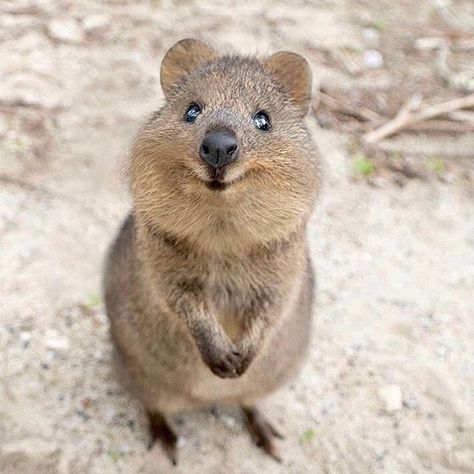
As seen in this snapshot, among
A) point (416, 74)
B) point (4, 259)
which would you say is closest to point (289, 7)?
point (416, 74)

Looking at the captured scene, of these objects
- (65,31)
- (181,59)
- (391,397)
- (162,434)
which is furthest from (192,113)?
(65,31)

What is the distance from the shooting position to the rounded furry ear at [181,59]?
3396 mm

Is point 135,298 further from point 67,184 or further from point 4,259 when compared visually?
point 67,184

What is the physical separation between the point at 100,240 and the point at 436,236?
2.12 m

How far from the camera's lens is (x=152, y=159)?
118 inches

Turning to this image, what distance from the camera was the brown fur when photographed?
286 cm

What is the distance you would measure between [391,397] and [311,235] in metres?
1.25

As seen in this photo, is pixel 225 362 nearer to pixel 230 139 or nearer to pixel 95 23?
pixel 230 139

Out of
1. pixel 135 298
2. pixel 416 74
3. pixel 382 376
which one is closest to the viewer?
pixel 135 298

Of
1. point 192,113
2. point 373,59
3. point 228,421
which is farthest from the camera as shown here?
point 373,59

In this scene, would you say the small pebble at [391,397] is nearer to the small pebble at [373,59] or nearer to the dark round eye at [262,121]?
the dark round eye at [262,121]

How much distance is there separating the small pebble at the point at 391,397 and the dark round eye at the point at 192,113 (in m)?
2.05

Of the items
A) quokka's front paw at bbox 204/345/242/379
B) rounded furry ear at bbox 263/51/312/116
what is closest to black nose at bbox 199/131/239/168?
rounded furry ear at bbox 263/51/312/116

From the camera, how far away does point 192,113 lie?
2957 millimetres
